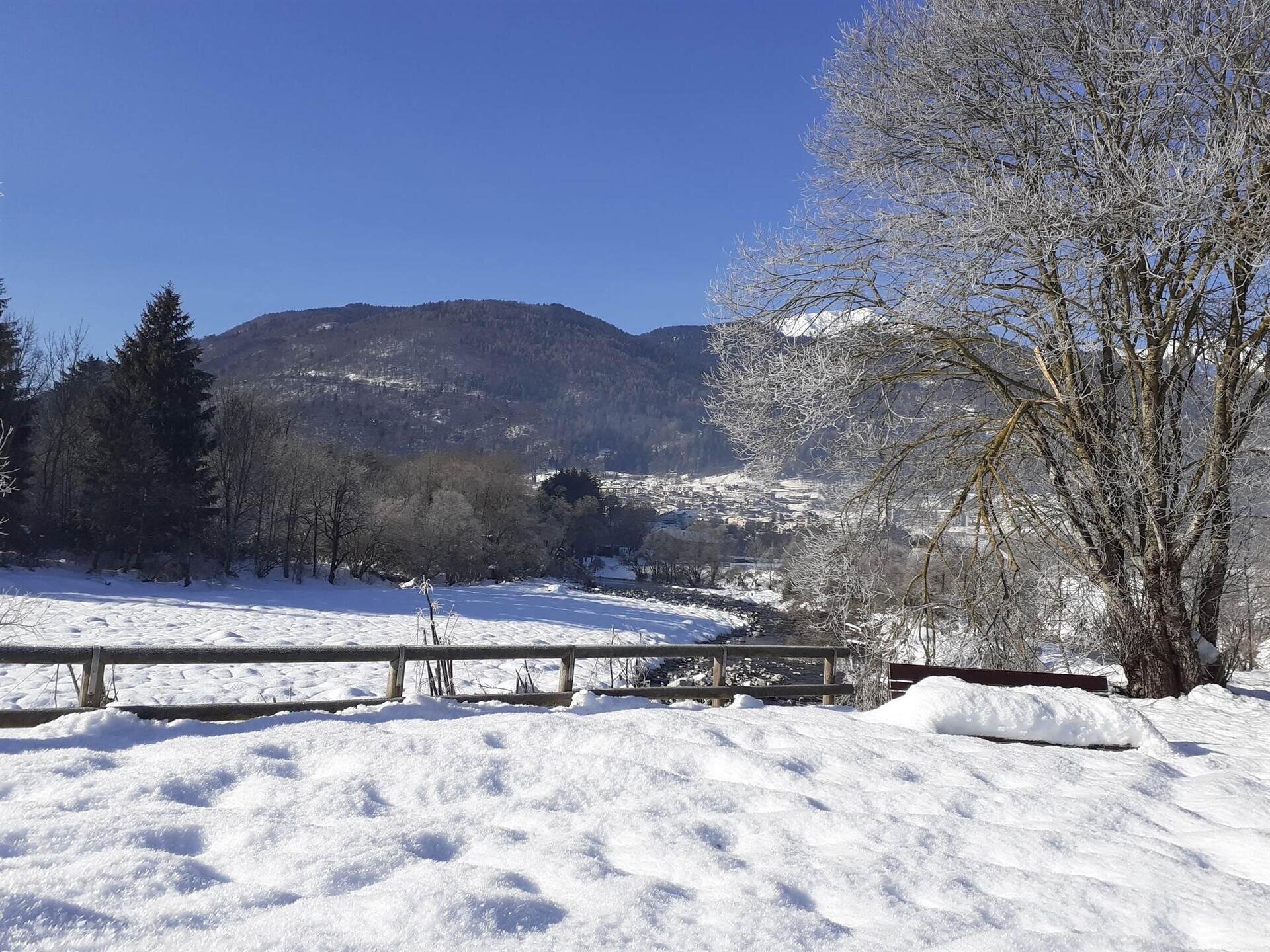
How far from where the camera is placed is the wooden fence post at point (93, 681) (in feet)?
20.1

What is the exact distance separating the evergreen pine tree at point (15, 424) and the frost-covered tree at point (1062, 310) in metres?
28.7

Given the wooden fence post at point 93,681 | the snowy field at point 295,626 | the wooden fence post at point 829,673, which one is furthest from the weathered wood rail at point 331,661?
the snowy field at point 295,626

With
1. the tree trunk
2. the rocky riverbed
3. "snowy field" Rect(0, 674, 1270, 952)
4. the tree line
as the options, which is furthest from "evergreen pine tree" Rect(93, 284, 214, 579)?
the tree trunk

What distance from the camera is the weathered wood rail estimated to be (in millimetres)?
5988

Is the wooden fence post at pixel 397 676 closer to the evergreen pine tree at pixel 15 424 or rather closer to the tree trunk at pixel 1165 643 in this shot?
the tree trunk at pixel 1165 643

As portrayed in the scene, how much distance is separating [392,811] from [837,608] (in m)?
7.85

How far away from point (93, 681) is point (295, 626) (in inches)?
738

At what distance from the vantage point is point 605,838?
4207 millimetres

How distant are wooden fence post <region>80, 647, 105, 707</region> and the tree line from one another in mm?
23909

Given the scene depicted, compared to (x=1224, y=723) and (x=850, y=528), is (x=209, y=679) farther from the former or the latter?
(x=1224, y=723)

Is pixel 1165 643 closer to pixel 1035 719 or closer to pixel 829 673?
pixel 829 673

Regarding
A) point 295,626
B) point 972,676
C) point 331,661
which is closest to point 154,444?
point 295,626

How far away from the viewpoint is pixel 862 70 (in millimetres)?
10969

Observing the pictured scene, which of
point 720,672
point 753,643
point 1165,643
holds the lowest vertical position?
point 753,643
